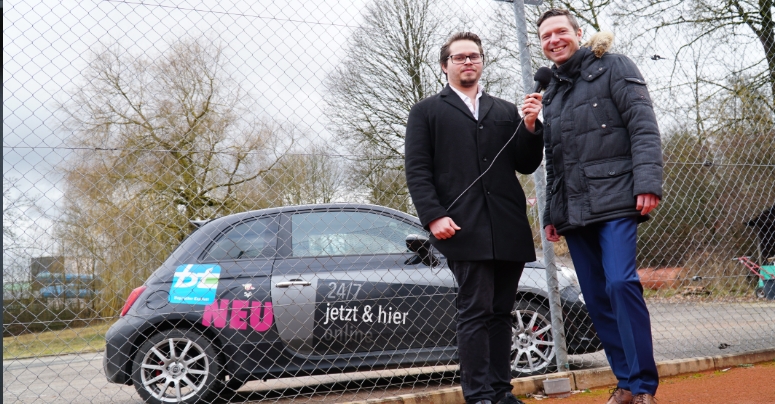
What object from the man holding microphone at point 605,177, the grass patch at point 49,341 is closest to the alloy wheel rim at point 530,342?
the man holding microphone at point 605,177

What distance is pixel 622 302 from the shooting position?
9.88ft

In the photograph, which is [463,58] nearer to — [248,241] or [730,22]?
[248,241]

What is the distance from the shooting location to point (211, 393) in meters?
4.46

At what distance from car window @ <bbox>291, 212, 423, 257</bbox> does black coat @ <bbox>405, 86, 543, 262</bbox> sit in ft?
5.55

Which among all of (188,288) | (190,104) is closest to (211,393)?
(188,288)

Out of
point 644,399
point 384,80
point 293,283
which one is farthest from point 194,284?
point 644,399

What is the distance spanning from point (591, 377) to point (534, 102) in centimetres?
216

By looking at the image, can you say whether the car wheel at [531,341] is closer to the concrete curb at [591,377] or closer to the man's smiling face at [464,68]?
the concrete curb at [591,377]

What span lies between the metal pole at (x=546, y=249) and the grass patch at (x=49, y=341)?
2.95 m

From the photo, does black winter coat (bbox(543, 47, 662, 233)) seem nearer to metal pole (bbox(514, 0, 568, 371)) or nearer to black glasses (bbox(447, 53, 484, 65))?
black glasses (bbox(447, 53, 484, 65))

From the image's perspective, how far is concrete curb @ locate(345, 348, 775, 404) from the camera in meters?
3.95

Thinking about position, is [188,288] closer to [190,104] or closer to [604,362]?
[190,104]

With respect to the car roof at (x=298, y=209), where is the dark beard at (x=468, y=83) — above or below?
above

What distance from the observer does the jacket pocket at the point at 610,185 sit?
3.05 m
